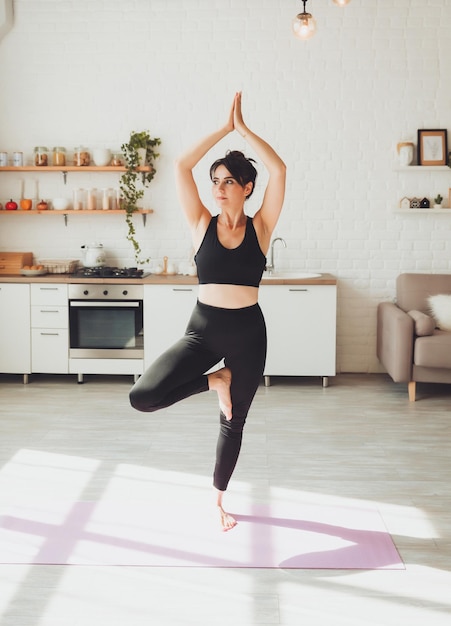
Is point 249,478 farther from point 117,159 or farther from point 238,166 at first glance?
point 117,159

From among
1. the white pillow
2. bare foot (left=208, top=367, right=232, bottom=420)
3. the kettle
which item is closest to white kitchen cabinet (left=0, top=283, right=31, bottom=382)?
the kettle

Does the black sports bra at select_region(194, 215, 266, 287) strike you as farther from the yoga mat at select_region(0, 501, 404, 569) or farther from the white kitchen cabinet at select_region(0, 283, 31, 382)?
the white kitchen cabinet at select_region(0, 283, 31, 382)

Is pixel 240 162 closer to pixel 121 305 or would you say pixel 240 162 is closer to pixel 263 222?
pixel 263 222

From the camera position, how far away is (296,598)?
2744 mm

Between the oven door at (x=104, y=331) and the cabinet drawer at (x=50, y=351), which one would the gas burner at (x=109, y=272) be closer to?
the oven door at (x=104, y=331)

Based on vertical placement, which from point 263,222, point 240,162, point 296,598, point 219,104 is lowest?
point 296,598

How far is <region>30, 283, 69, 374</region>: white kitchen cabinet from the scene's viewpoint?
6250mm

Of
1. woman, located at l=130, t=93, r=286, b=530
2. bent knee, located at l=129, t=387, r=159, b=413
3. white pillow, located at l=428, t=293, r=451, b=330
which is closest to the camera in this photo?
bent knee, located at l=129, t=387, r=159, b=413

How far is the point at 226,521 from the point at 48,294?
133 inches

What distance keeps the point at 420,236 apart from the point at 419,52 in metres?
1.52

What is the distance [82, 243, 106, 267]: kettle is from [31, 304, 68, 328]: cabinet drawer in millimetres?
548

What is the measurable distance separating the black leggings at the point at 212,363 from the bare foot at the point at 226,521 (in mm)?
272

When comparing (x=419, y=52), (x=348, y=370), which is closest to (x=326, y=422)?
(x=348, y=370)

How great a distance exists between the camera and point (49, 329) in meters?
6.29
